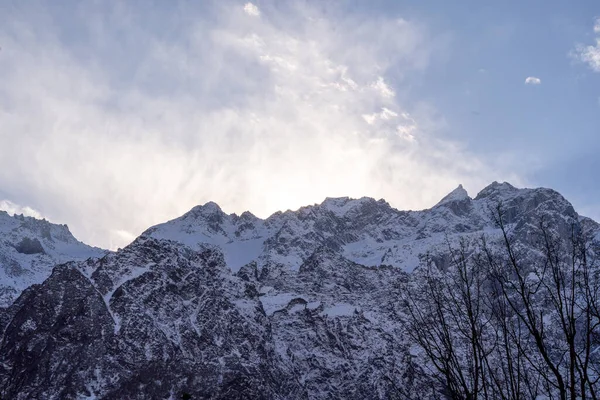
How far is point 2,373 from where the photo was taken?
312 ft

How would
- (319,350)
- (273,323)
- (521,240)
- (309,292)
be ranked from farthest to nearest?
(521,240) → (309,292) → (273,323) → (319,350)

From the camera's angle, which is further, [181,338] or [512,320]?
[181,338]

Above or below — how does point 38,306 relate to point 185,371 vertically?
Result: above

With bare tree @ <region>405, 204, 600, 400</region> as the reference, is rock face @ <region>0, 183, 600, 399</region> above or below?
above

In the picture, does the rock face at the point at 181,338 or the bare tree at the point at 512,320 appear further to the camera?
the rock face at the point at 181,338

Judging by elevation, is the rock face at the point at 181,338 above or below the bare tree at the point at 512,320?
above

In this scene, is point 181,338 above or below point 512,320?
above

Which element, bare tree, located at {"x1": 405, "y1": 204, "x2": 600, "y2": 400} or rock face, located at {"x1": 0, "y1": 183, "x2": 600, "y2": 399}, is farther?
rock face, located at {"x1": 0, "y1": 183, "x2": 600, "y2": 399}

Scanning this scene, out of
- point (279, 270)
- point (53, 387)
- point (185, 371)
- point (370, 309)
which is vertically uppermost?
point (279, 270)

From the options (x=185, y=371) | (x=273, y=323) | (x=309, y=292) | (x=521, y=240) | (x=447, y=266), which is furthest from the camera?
(x=447, y=266)

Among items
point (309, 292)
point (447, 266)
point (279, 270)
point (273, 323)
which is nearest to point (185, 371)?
point (273, 323)

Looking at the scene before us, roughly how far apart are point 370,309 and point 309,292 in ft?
68.1

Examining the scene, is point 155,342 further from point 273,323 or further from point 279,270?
point 279,270

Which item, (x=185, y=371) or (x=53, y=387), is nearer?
(x=53, y=387)
